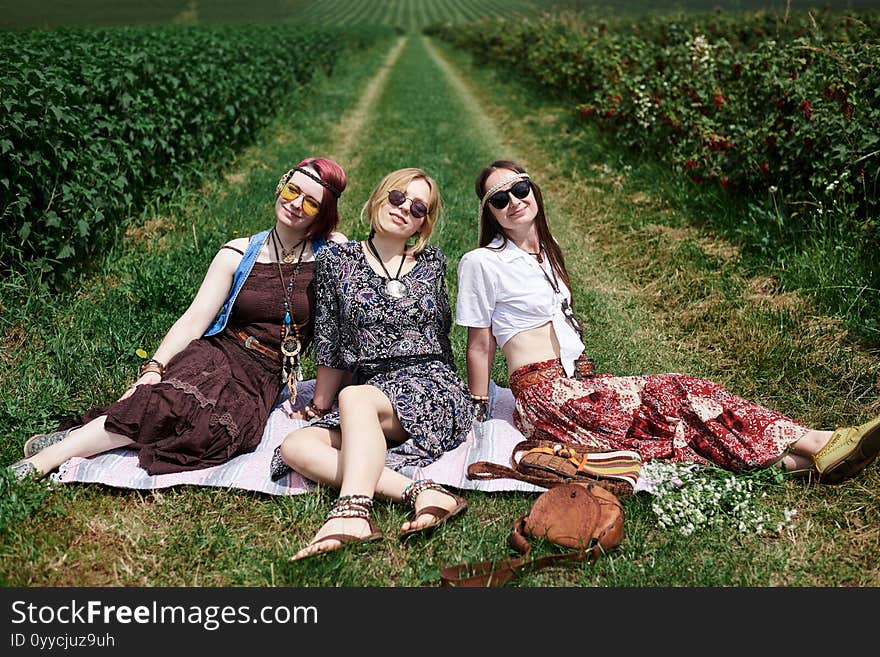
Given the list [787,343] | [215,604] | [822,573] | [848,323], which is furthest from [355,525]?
[848,323]

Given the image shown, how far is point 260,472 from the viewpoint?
329 cm

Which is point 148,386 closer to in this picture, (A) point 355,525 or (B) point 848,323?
(A) point 355,525

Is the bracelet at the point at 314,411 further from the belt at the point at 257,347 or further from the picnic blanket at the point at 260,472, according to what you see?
the belt at the point at 257,347

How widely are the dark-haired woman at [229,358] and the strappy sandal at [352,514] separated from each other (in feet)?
2.47

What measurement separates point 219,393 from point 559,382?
1579 millimetres

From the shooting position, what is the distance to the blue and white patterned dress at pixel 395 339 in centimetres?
334

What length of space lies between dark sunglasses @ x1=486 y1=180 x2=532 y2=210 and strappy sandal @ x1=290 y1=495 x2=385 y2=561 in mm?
1481

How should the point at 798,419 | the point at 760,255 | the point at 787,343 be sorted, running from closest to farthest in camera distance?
the point at 798,419 → the point at 787,343 → the point at 760,255

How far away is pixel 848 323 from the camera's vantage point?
4.34 m

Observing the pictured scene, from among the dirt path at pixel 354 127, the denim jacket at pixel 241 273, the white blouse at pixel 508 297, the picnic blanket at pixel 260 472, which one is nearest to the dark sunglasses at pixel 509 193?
the white blouse at pixel 508 297

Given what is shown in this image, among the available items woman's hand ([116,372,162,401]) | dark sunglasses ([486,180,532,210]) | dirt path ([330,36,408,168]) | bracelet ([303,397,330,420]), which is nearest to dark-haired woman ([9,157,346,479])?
woman's hand ([116,372,162,401])

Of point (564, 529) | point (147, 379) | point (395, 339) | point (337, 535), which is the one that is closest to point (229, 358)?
point (147, 379)

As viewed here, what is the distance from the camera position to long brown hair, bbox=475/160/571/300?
11.6ft

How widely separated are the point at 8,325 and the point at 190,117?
4.68 m
